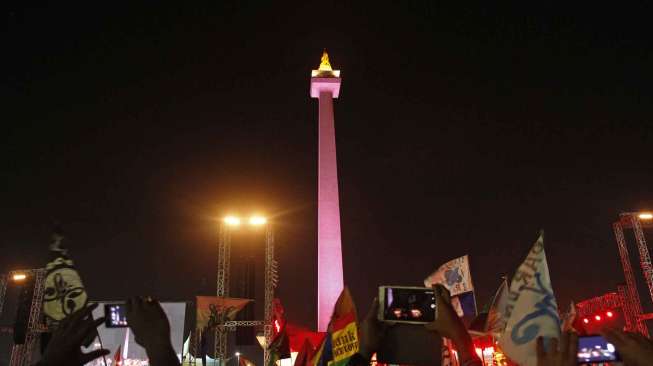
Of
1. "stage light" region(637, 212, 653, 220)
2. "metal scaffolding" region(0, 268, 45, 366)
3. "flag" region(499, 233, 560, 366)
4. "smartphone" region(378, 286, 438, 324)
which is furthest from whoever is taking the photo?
Result: "stage light" region(637, 212, 653, 220)

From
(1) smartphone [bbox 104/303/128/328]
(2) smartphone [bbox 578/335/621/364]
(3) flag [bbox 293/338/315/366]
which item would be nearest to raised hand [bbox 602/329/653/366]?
(2) smartphone [bbox 578/335/621/364]

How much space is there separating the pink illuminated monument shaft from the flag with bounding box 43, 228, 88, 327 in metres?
19.6

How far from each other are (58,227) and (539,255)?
4.30 meters

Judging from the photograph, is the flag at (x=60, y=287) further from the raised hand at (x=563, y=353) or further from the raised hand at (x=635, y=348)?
the raised hand at (x=635, y=348)

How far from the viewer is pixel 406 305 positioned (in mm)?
3699

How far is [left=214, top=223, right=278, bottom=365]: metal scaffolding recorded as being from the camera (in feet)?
71.4

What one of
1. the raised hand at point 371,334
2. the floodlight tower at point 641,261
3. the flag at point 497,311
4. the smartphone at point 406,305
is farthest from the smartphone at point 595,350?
the floodlight tower at point 641,261

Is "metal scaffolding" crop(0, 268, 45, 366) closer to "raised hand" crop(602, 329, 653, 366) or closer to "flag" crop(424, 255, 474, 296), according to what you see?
"flag" crop(424, 255, 474, 296)

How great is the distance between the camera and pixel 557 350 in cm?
245


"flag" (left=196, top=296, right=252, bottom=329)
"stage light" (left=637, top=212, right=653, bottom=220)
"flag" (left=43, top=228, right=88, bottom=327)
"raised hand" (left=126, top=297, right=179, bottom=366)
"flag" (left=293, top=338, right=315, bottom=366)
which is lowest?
"flag" (left=293, top=338, right=315, bottom=366)

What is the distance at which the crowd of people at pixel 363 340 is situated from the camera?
7.91 ft

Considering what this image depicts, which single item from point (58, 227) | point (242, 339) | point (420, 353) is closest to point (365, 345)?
point (420, 353)

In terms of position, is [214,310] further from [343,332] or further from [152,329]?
[152,329]

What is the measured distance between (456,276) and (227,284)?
13.9 meters
